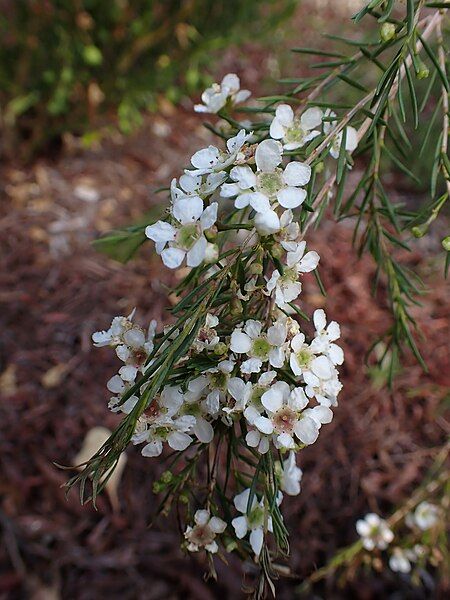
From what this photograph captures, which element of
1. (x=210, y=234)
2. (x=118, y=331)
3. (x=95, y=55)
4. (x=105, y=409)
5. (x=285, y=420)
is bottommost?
(x=105, y=409)

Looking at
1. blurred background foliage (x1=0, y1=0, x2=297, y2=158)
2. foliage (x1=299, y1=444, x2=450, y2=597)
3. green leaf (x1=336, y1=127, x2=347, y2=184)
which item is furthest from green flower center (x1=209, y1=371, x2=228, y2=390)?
blurred background foliage (x1=0, y1=0, x2=297, y2=158)

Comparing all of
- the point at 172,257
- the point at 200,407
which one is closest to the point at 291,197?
the point at 172,257

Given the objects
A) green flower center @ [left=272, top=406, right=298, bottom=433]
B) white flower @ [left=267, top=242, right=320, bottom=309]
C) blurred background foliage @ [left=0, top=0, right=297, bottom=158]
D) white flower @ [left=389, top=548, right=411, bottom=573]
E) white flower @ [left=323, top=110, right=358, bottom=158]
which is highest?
blurred background foliage @ [left=0, top=0, right=297, bottom=158]

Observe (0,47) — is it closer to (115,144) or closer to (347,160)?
(115,144)

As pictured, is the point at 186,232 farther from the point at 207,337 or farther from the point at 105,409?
the point at 105,409

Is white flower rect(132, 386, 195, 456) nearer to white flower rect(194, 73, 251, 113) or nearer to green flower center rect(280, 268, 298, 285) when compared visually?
green flower center rect(280, 268, 298, 285)

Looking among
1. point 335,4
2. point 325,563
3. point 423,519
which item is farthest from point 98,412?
point 335,4

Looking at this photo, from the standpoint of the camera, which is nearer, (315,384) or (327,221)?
(315,384)
